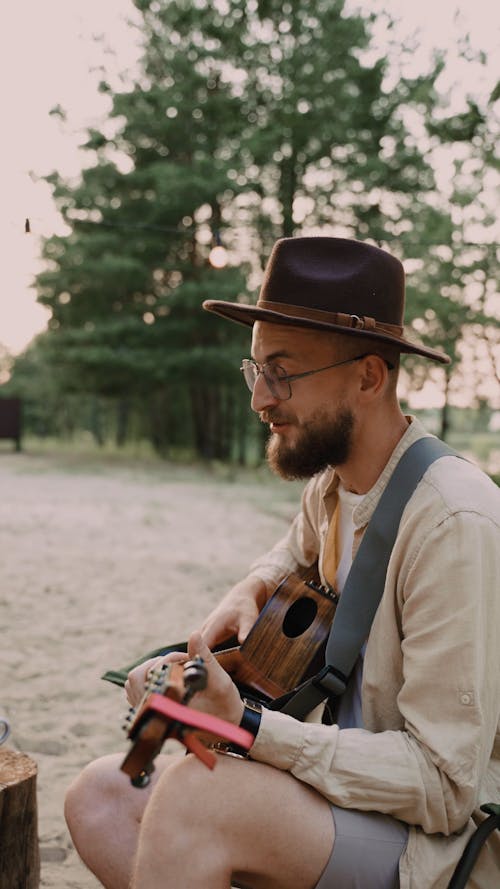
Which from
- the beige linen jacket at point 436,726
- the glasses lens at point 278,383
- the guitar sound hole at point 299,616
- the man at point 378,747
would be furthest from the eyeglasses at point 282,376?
the guitar sound hole at point 299,616

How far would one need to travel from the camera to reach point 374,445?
2.04 metres

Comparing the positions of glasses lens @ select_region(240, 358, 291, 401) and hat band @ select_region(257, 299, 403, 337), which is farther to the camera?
glasses lens @ select_region(240, 358, 291, 401)

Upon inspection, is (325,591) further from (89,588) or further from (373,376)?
(89,588)

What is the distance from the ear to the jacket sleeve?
0.48m

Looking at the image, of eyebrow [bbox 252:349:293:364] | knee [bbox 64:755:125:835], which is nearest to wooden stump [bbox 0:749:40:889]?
knee [bbox 64:755:125:835]

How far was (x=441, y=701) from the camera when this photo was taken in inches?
61.5

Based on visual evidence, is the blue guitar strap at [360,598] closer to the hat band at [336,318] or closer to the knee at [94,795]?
the hat band at [336,318]

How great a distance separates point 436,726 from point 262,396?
906mm

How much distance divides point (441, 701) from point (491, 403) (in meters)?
17.5

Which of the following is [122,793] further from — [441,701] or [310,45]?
[310,45]

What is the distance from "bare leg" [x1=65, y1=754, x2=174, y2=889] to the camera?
207 cm

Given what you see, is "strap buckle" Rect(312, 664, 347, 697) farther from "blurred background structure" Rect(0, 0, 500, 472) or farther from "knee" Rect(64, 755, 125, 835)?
"blurred background structure" Rect(0, 0, 500, 472)

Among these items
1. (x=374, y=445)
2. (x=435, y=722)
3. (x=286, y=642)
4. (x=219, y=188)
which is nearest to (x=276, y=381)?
(x=374, y=445)

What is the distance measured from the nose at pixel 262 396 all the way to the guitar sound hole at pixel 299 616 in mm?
549
